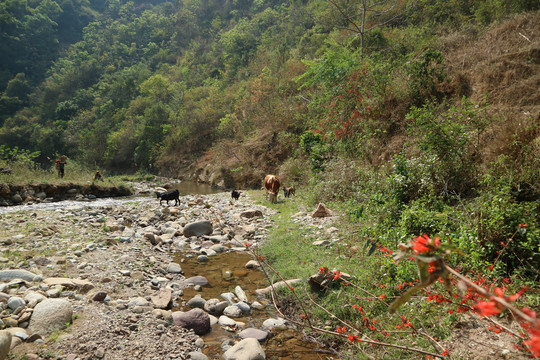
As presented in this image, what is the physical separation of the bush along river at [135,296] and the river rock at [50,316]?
0.04 feet

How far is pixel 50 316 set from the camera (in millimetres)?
3660

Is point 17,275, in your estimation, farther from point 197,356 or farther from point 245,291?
point 245,291

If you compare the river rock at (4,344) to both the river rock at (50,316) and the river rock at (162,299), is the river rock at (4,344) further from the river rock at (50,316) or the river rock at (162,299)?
the river rock at (162,299)

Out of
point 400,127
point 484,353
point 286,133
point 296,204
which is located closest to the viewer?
point 484,353

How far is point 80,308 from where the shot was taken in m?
4.06

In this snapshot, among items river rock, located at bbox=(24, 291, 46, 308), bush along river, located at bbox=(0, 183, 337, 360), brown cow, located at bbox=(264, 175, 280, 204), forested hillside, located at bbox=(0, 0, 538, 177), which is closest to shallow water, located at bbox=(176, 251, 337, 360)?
bush along river, located at bbox=(0, 183, 337, 360)

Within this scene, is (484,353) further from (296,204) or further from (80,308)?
(296,204)

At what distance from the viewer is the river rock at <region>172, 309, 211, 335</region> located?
4.06 metres

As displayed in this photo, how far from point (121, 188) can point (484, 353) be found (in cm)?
1867

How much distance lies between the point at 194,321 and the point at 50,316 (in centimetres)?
181

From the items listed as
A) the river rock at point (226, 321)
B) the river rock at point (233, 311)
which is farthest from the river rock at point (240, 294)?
the river rock at point (226, 321)

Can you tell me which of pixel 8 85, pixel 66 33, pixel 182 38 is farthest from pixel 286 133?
pixel 66 33

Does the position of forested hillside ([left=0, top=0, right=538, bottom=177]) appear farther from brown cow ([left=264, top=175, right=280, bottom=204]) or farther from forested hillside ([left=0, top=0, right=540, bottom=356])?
brown cow ([left=264, top=175, right=280, bottom=204])

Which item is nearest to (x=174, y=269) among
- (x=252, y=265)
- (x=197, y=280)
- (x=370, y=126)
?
(x=197, y=280)
